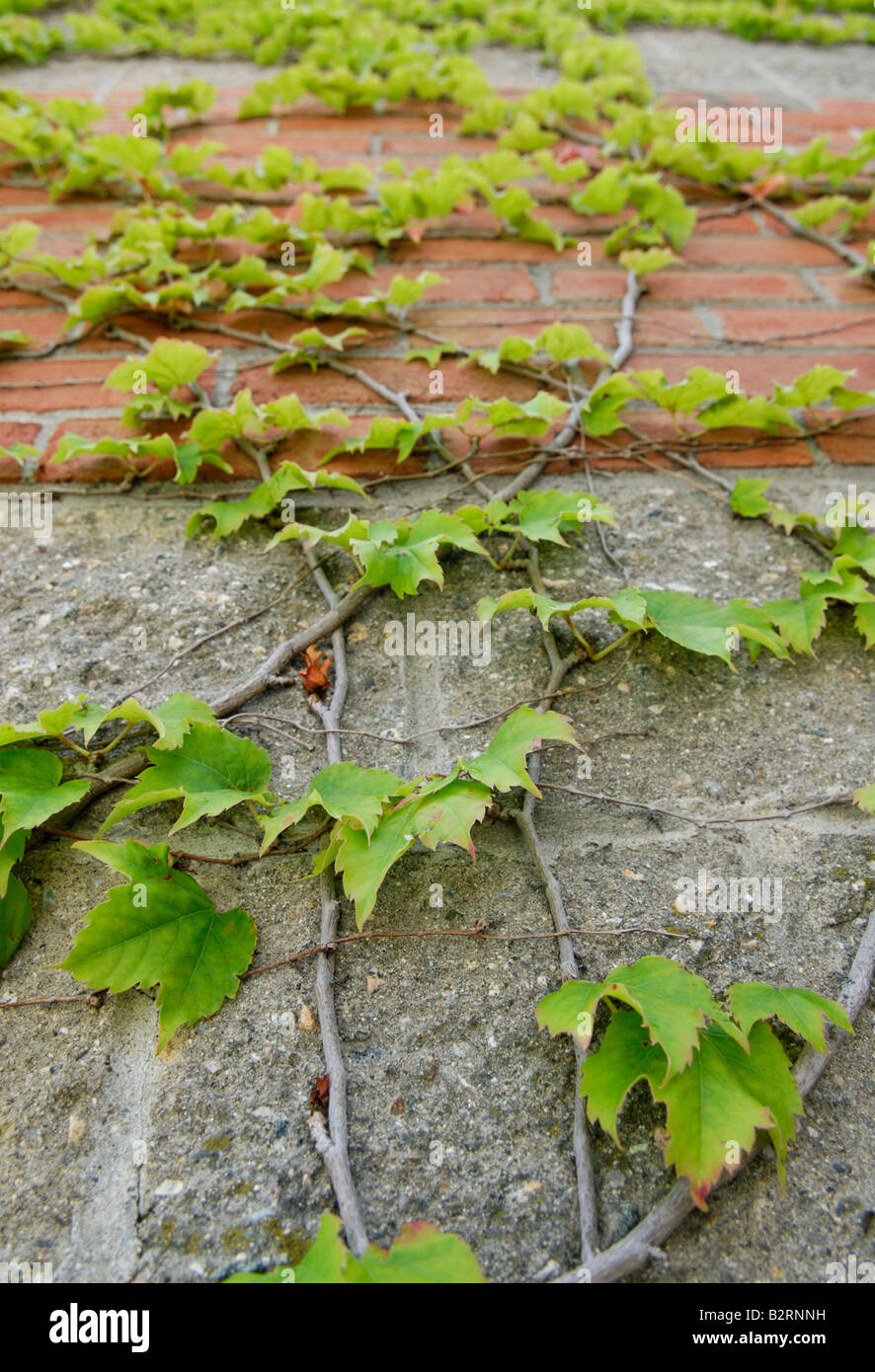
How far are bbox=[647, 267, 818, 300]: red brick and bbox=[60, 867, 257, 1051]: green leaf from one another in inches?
42.8

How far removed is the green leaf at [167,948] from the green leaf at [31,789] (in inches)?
3.3

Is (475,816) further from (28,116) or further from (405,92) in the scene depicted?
(405,92)

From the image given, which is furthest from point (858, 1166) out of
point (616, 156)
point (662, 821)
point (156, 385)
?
point (616, 156)

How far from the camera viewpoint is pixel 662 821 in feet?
2.50

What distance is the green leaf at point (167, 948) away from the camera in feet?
2.07

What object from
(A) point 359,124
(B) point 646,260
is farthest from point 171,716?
(A) point 359,124

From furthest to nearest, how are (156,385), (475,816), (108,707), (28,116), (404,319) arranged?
1. (28,116)
2. (404,319)
3. (156,385)
4. (108,707)
5. (475,816)

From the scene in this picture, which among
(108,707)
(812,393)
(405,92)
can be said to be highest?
(405,92)

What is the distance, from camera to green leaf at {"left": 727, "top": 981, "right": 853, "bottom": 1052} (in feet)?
1.95

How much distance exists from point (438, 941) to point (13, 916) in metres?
0.32

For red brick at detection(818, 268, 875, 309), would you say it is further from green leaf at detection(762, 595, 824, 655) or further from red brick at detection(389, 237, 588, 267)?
green leaf at detection(762, 595, 824, 655)
